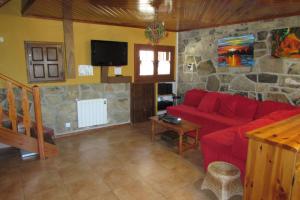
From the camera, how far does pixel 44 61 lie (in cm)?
412

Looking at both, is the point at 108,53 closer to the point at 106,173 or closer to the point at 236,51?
the point at 106,173

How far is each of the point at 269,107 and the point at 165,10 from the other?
8.27ft

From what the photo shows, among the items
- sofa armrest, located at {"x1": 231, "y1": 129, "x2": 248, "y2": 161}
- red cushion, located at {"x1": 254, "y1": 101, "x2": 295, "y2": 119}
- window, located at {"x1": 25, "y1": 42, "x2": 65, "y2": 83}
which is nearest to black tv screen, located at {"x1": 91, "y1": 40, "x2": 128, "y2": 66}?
window, located at {"x1": 25, "y1": 42, "x2": 65, "y2": 83}

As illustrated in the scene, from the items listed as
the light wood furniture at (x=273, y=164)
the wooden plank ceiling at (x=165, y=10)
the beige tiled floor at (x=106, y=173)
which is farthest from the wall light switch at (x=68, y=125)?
the light wood furniture at (x=273, y=164)

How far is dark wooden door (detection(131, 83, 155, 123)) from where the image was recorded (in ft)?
17.5

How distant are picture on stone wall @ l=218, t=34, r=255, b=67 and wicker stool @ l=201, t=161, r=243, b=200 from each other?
274cm

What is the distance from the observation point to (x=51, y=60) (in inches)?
165

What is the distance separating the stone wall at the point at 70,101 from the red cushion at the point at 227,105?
7.18ft

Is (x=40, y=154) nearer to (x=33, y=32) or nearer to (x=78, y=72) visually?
(x=78, y=72)

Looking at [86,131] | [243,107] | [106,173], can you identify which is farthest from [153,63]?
[106,173]

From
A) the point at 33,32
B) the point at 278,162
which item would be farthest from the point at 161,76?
the point at 278,162

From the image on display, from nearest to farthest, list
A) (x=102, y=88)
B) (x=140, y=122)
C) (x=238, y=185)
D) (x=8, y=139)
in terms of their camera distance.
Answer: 1. (x=238, y=185)
2. (x=8, y=139)
3. (x=102, y=88)
4. (x=140, y=122)

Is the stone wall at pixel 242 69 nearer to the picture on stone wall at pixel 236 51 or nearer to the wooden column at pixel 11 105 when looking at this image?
the picture on stone wall at pixel 236 51

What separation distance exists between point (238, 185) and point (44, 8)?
3.69 metres
